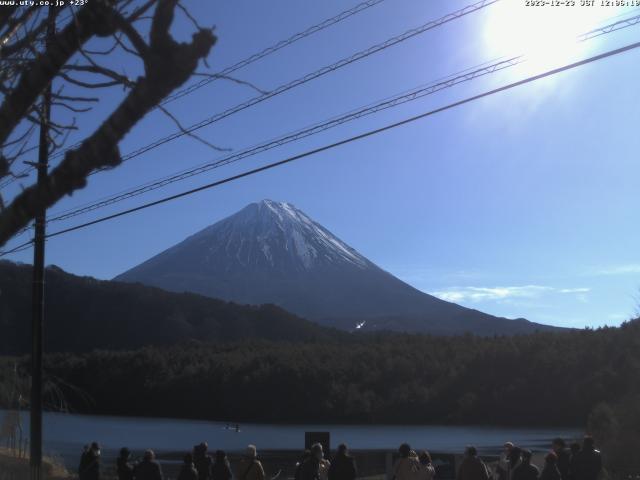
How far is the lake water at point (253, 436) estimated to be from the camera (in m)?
44.2

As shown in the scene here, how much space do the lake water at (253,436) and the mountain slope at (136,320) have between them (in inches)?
487

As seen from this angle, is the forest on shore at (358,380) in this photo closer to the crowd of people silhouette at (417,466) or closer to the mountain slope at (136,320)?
the mountain slope at (136,320)

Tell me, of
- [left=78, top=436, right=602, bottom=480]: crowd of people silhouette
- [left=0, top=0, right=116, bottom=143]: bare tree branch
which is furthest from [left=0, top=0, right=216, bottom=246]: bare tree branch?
[left=78, top=436, right=602, bottom=480]: crowd of people silhouette

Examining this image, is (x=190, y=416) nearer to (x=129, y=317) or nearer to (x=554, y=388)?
(x=129, y=317)

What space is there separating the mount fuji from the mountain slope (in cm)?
3973

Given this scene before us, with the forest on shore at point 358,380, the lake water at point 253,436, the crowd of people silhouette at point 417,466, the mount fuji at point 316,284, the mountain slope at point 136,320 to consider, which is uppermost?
the mount fuji at point 316,284

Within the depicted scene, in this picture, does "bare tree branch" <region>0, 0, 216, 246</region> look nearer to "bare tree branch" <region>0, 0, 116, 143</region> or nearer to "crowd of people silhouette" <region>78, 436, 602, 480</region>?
"bare tree branch" <region>0, 0, 116, 143</region>

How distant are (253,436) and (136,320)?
45413mm

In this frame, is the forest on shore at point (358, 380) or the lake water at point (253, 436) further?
the forest on shore at point (358, 380)

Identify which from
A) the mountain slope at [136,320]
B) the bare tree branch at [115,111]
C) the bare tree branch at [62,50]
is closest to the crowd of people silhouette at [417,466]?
the bare tree branch at [115,111]

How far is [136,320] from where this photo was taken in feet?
323

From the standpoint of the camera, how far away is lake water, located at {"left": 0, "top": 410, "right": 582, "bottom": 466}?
44219mm

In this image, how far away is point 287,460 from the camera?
32.6 metres

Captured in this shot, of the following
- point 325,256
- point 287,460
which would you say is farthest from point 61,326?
point 325,256
